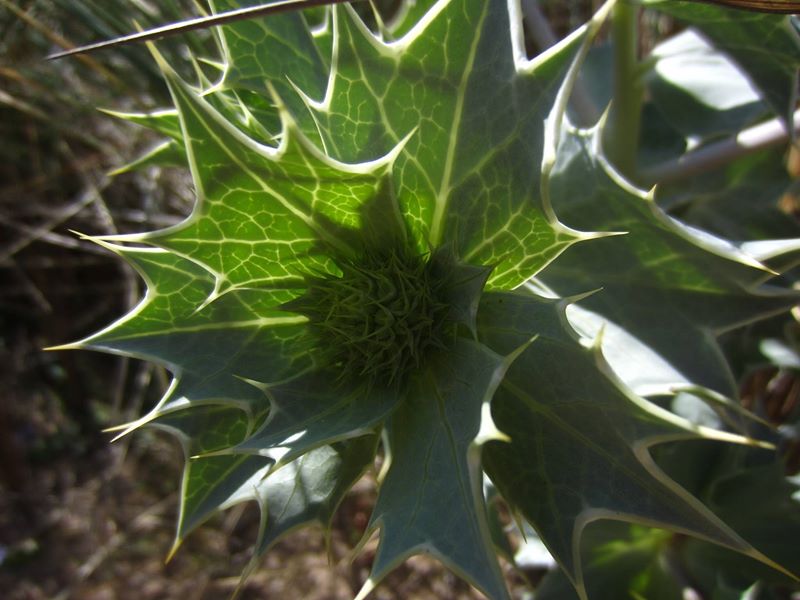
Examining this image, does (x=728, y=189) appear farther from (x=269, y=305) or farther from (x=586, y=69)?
(x=269, y=305)

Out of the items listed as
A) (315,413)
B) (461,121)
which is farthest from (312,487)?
(461,121)

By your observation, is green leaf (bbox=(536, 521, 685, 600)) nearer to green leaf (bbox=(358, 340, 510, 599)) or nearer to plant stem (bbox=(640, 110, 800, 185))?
green leaf (bbox=(358, 340, 510, 599))

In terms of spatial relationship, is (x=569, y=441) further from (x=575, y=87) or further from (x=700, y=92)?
(x=700, y=92)

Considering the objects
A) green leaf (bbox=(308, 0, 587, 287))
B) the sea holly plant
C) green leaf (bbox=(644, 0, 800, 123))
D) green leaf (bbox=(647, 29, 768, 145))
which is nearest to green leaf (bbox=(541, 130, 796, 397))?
the sea holly plant

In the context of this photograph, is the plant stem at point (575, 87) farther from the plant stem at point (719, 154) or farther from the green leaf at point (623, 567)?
the green leaf at point (623, 567)

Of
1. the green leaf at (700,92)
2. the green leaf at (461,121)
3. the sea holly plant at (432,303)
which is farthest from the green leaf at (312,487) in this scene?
the green leaf at (700,92)

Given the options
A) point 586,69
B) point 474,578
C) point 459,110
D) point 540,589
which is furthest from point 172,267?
point 586,69
